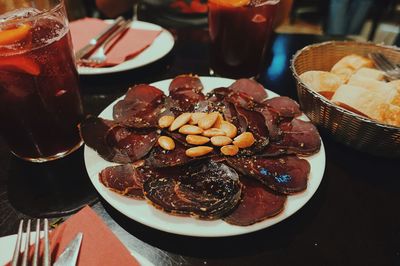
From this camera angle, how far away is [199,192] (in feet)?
2.54

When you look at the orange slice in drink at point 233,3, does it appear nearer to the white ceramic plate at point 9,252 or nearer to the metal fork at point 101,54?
the metal fork at point 101,54

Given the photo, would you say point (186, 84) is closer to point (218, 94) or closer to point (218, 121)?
point (218, 94)

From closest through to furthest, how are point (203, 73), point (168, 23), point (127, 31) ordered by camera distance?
point (203, 73), point (127, 31), point (168, 23)

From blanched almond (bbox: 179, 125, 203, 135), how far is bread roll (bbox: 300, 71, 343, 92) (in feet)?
1.57

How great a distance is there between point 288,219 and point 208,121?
35 cm

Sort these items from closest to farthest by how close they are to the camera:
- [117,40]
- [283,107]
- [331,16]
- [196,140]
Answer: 1. [196,140]
2. [283,107]
3. [117,40]
4. [331,16]

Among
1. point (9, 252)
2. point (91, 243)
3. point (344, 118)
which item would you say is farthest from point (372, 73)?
point (9, 252)

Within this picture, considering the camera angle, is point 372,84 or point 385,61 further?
point 385,61

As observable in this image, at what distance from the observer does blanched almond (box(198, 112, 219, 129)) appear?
0.93m

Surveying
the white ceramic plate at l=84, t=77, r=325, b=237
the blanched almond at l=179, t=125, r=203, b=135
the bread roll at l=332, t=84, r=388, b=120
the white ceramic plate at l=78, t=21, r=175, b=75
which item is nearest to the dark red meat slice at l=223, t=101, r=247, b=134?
the blanched almond at l=179, t=125, r=203, b=135

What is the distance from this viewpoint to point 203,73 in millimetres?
1500

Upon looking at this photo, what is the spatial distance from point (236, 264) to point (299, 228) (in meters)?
0.20

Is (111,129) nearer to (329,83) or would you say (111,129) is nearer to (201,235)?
(201,235)

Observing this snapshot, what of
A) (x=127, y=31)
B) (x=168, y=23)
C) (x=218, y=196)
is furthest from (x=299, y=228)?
(x=168, y=23)
